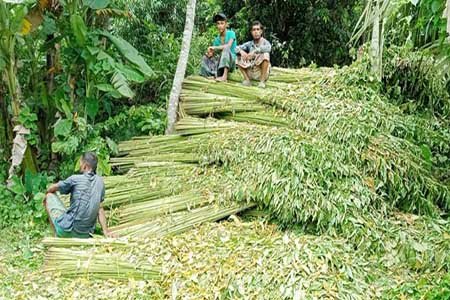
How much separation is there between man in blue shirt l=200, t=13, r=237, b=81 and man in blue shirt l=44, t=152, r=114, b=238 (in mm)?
2007

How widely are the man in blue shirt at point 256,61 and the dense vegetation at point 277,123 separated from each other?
243 mm

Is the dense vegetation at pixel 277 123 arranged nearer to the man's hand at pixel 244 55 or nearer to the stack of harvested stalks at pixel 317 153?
the stack of harvested stalks at pixel 317 153

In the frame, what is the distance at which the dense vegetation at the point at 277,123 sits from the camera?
3916mm

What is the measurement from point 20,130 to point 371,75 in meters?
3.22

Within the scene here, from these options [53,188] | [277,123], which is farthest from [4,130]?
[277,123]

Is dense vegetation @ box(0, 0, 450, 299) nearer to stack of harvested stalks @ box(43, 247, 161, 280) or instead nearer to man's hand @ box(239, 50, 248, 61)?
stack of harvested stalks @ box(43, 247, 161, 280)

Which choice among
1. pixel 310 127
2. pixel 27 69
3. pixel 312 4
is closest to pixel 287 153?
pixel 310 127

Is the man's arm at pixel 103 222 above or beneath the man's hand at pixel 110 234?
above

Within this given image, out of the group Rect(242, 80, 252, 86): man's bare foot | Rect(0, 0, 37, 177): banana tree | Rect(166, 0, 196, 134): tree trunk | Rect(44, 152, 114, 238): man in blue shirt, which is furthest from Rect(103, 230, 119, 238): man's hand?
Rect(242, 80, 252, 86): man's bare foot

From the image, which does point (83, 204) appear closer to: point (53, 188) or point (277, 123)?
point (53, 188)

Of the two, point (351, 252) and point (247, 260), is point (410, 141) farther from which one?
point (247, 260)

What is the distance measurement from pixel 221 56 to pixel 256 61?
39cm

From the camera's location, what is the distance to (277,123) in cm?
462

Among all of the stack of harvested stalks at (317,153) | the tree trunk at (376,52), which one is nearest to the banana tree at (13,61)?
the stack of harvested stalks at (317,153)
